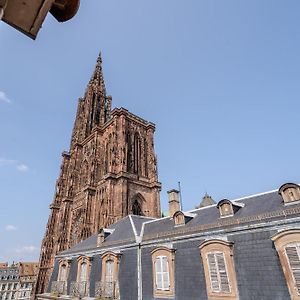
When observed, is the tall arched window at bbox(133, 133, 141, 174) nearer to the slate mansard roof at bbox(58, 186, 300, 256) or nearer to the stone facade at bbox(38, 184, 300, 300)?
the slate mansard roof at bbox(58, 186, 300, 256)

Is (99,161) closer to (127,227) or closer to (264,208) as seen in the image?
(127,227)

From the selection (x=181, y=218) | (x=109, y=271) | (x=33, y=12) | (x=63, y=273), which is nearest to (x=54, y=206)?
(x=63, y=273)

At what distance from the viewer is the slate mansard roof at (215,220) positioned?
992cm

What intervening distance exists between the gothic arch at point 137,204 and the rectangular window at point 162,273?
1885 centimetres

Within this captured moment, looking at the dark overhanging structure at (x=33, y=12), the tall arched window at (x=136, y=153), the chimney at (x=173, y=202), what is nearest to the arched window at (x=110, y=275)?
the chimney at (x=173, y=202)

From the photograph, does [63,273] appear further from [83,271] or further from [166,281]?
[166,281]

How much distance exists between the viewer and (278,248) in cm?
898

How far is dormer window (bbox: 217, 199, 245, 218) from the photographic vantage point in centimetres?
1215

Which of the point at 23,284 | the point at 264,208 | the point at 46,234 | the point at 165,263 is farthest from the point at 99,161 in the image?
the point at 23,284

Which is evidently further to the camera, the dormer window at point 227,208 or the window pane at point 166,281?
the dormer window at point 227,208

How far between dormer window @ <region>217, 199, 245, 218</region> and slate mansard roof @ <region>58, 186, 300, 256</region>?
221mm

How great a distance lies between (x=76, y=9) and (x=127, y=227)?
58.5ft

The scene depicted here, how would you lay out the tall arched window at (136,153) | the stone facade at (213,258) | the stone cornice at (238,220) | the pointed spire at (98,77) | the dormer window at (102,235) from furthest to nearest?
the pointed spire at (98,77), the tall arched window at (136,153), the dormer window at (102,235), the stone cornice at (238,220), the stone facade at (213,258)

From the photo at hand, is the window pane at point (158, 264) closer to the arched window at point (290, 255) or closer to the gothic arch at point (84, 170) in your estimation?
the arched window at point (290, 255)
